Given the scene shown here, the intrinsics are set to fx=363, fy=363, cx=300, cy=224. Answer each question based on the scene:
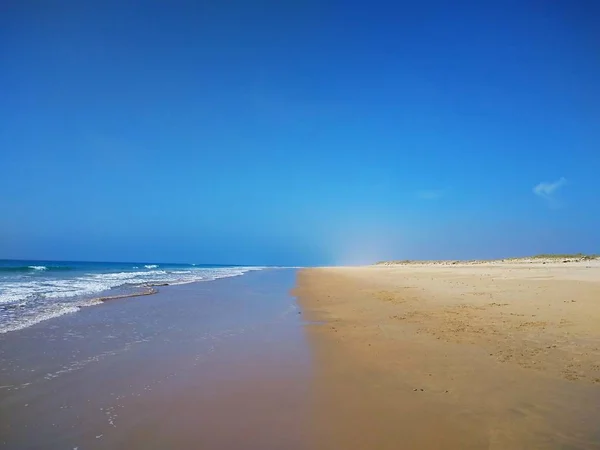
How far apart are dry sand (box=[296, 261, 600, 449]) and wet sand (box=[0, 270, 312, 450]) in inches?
26.4

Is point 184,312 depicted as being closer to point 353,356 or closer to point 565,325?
point 353,356

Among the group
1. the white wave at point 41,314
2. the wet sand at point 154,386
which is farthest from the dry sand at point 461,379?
the white wave at point 41,314

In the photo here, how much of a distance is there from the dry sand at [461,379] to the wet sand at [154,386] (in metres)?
0.67

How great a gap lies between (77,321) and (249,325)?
5.52m

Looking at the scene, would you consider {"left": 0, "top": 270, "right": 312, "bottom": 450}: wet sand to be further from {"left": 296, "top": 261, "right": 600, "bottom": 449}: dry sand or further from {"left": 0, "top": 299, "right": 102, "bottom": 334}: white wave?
{"left": 296, "top": 261, "right": 600, "bottom": 449}: dry sand

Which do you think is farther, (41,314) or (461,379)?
(41,314)

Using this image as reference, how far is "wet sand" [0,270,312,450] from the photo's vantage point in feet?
14.0

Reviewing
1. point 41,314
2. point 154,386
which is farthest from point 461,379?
point 41,314

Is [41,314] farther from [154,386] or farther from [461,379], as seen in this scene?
[461,379]

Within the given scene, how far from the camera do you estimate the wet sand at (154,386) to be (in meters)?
4.28

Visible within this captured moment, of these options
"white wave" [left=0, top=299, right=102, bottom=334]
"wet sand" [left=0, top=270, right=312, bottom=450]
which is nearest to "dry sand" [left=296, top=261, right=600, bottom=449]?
"wet sand" [left=0, top=270, right=312, bottom=450]

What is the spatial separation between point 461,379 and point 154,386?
512 cm

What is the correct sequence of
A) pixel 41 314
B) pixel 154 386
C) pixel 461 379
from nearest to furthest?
pixel 154 386
pixel 461 379
pixel 41 314

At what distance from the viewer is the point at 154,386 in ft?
19.5
